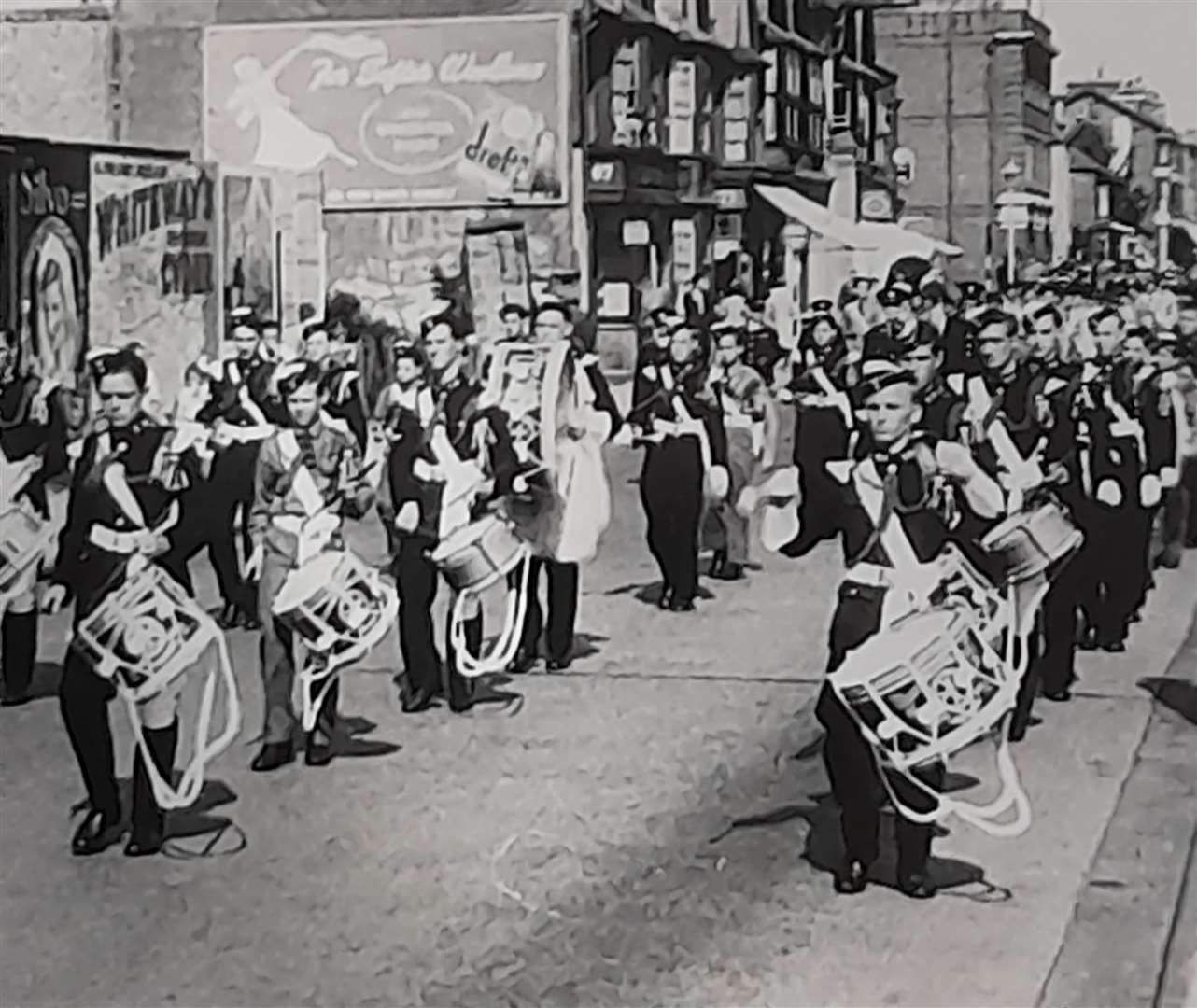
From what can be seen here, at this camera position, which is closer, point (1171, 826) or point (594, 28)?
point (1171, 826)

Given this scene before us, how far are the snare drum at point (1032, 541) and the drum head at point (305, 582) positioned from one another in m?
0.69

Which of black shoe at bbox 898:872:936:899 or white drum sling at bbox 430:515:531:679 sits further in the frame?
white drum sling at bbox 430:515:531:679

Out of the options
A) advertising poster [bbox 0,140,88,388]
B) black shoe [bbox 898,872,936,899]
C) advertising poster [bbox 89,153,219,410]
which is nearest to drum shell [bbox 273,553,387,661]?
advertising poster [bbox 89,153,219,410]

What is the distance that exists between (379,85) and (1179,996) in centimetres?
124

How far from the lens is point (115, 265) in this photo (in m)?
2.17

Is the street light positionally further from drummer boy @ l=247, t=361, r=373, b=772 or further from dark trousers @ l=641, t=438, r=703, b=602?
drummer boy @ l=247, t=361, r=373, b=772

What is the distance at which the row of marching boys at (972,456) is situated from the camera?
1990mm

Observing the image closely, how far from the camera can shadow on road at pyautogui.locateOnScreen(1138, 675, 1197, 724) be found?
77.6 inches

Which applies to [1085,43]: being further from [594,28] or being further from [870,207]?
[594,28]

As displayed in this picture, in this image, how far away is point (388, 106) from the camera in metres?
2.15

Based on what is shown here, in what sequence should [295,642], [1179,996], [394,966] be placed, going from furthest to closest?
1. [295,642]
2. [394,966]
3. [1179,996]

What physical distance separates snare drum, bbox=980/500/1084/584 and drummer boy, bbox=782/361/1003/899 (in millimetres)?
27

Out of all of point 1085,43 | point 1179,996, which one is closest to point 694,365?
point 1085,43

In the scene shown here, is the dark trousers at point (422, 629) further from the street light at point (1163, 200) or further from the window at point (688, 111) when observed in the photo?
A: the street light at point (1163, 200)
